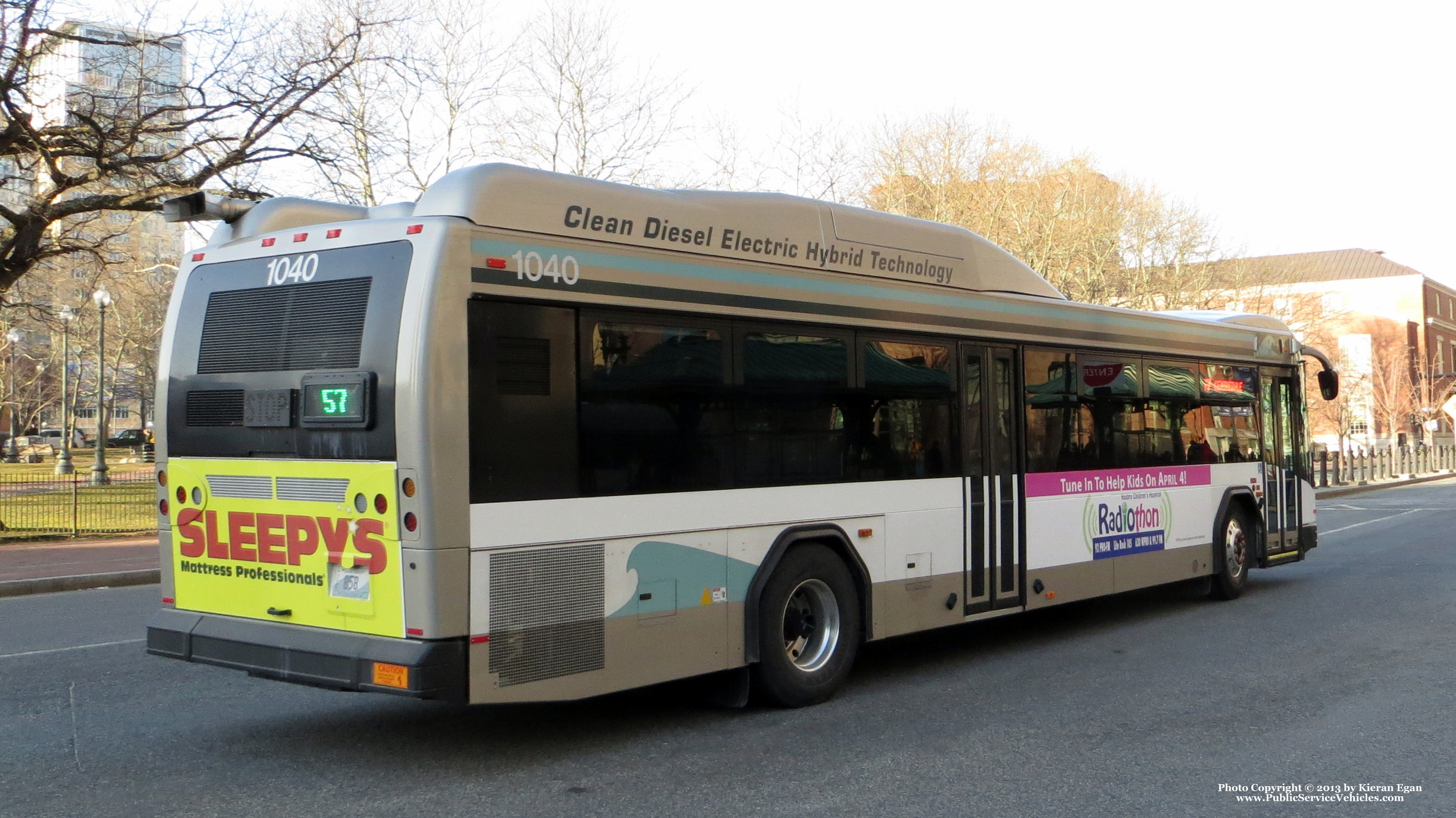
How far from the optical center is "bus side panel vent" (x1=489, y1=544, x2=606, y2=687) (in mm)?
6160

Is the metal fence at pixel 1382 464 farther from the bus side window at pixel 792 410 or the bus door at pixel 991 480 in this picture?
the bus side window at pixel 792 410

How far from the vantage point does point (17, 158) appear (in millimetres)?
21109

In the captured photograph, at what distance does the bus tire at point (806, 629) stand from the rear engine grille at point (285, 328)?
285cm

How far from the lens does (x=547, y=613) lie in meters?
6.35

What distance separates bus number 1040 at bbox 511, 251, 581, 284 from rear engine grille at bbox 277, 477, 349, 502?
137 cm

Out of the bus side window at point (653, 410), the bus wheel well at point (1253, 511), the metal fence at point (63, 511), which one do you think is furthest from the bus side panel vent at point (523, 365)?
the metal fence at point (63, 511)

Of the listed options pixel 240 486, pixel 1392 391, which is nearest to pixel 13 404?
pixel 240 486

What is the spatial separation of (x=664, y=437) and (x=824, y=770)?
2.01 metres

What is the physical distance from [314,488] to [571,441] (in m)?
1.33

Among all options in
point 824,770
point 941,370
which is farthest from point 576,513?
point 941,370

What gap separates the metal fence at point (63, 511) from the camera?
21594mm

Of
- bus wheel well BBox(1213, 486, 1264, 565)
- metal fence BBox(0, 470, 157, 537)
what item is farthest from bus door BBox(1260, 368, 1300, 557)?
metal fence BBox(0, 470, 157, 537)

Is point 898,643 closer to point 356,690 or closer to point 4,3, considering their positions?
point 356,690

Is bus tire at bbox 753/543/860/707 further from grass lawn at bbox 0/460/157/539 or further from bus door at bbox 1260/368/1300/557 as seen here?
grass lawn at bbox 0/460/157/539
